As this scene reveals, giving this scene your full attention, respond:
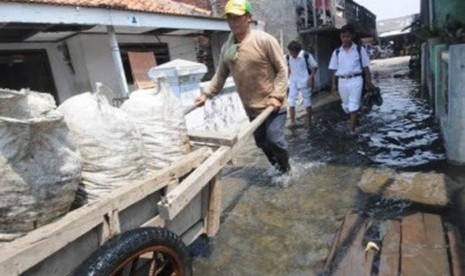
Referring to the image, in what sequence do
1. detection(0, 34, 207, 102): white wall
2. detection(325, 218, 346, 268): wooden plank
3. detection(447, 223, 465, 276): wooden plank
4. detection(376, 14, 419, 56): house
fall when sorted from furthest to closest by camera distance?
detection(376, 14, 419, 56): house → detection(0, 34, 207, 102): white wall → detection(325, 218, 346, 268): wooden plank → detection(447, 223, 465, 276): wooden plank

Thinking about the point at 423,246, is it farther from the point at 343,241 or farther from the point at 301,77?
the point at 301,77

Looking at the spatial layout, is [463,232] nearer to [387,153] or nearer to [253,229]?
[253,229]

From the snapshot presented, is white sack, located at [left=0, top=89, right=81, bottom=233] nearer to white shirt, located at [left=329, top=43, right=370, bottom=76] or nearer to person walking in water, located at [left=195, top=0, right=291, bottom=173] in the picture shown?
person walking in water, located at [left=195, top=0, right=291, bottom=173]

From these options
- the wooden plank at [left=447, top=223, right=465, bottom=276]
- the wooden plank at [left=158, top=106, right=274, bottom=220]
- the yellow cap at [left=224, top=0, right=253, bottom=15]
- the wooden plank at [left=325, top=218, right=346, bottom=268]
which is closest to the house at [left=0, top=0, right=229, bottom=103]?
the yellow cap at [left=224, top=0, right=253, bottom=15]

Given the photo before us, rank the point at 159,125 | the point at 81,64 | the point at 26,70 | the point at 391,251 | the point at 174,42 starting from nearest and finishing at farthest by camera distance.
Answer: the point at 159,125 → the point at 391,251 → the point at 26,70 → the point at 81,64 → the point at 174,42

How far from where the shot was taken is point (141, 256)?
228cm

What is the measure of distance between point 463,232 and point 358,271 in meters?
1.01

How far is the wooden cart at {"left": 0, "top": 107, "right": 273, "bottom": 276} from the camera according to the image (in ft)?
5.69

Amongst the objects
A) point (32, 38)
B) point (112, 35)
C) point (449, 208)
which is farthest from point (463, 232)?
point (32, 38)

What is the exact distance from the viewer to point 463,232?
321cm

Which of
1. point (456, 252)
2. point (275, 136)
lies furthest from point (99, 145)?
point (275, 136)

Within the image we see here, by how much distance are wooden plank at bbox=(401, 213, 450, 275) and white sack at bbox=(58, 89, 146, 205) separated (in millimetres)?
2014

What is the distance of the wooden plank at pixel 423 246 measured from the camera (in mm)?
→ 2807

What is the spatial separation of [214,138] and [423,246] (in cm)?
177
